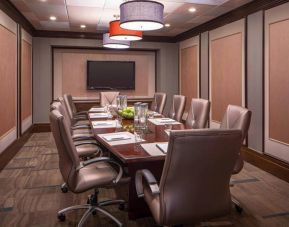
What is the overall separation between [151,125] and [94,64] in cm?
442

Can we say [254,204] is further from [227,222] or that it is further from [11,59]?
[11,59]

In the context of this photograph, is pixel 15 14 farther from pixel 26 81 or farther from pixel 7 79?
pixel 26 81

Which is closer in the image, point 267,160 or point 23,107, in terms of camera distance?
point 267,160

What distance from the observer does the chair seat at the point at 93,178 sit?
6.86ft

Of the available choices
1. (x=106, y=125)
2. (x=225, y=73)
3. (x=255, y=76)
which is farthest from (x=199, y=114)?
(x=225, y=73)

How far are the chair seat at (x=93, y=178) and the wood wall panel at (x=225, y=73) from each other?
9.88ft

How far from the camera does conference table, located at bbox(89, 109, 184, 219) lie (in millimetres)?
1966

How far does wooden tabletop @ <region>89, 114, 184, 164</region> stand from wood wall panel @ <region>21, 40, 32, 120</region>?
9.62 feet

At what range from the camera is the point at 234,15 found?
477 cm

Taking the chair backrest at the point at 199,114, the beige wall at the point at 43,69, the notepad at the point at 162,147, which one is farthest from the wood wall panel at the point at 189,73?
the notepad at the point at 162,147

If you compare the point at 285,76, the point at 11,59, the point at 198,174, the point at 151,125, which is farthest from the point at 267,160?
the point at 11,59

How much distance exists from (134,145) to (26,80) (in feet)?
14.4

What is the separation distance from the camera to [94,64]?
7.30 meters

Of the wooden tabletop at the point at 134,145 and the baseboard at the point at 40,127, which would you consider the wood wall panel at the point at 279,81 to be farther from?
the baseboard at the point at 40,127
